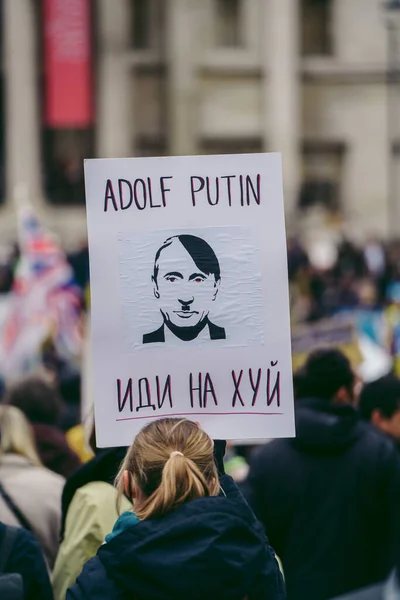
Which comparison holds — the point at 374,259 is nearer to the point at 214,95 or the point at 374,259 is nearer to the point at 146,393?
the point at 214,95

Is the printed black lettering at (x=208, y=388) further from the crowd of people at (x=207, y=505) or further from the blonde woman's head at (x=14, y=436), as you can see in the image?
the blonde woman's head at (x=14, y=436)

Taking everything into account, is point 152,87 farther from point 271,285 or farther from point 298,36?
point 271,285

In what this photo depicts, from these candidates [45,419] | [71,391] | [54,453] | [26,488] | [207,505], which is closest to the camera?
[207,505]

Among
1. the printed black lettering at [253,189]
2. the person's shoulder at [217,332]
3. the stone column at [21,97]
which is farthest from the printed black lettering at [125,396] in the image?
the stone column at [21,97]

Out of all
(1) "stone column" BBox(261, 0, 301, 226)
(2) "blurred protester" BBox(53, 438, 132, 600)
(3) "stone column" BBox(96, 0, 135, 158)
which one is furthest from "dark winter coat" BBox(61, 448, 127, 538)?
(1) "stone column" BBox(261, 0, 301, 226)

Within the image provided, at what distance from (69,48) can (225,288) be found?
2482cm

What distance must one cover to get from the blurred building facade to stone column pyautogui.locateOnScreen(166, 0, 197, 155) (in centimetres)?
2

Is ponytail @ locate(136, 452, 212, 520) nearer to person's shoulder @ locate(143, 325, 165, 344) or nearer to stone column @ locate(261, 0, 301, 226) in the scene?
person's shoulder @ locate(143, 325, 165, 344)

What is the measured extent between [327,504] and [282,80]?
25.6 m

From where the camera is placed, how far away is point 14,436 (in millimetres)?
4254

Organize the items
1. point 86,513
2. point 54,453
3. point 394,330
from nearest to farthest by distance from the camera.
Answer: point 86,513 → point 54,453 → point 394,330

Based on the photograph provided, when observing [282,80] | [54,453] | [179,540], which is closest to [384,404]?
[54,453]

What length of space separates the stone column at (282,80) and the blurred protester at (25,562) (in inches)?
1010

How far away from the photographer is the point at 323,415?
4.35 m
